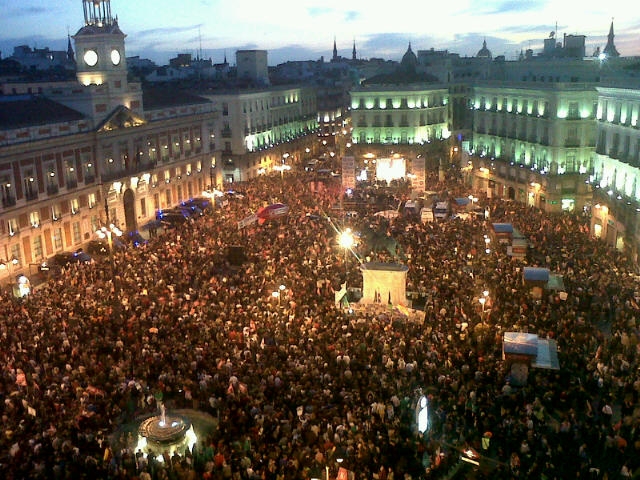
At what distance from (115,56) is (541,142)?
109 feet

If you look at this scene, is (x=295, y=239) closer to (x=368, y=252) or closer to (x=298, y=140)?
(x=368, y=252)

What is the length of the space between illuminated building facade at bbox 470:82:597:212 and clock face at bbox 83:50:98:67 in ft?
109

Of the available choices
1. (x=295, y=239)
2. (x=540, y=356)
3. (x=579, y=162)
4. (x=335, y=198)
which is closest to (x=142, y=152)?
(x=335, y=198)

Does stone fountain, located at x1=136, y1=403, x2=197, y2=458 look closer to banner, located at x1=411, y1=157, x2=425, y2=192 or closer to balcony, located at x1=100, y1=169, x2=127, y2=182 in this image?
balcony, located at x1=100, y1=169, x2=127, y2=182

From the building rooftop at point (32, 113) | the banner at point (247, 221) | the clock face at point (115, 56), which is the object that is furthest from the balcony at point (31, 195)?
the clock face at point (115, 56)

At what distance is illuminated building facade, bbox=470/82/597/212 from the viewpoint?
49625 millimetres

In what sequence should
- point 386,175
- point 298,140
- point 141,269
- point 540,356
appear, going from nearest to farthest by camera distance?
point 540,356, point 141,269, point 386,175, point 298,140

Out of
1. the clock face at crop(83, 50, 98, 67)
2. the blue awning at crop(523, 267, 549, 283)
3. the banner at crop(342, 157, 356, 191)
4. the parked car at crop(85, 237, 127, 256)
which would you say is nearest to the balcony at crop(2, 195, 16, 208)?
the parked car at crop(85, 237, 127, 256)

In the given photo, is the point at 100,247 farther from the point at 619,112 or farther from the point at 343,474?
the point at 619,112

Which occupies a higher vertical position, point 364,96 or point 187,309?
point 364,96

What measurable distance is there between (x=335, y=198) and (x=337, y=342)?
3133 centimetres

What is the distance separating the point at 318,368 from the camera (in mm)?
21391

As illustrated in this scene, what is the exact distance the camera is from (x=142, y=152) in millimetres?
53469

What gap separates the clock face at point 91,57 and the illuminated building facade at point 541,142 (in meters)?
33.3
